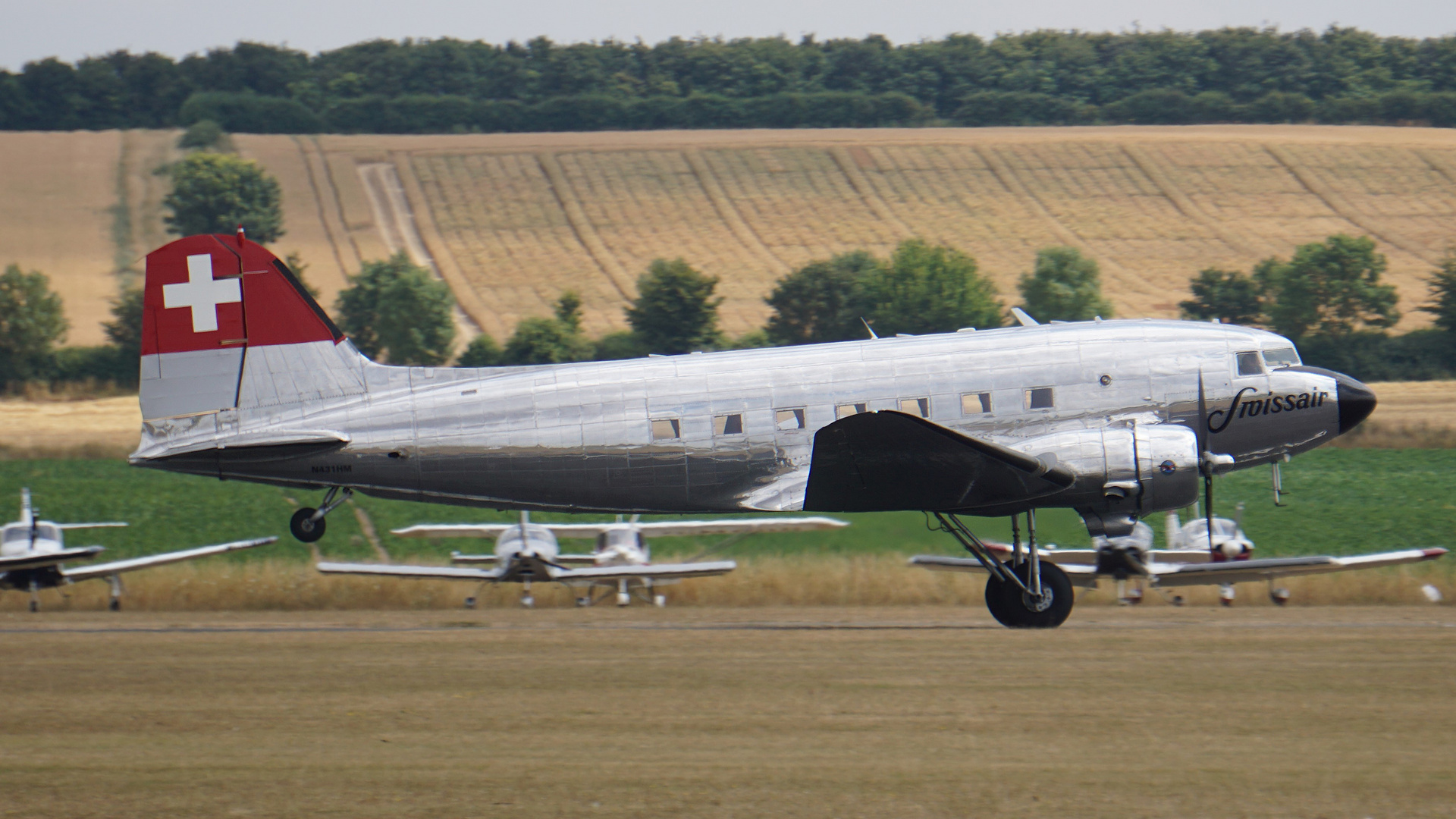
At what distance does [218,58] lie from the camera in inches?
5379

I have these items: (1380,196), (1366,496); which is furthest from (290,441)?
(1380,196)

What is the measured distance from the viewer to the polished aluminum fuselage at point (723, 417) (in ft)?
61.1

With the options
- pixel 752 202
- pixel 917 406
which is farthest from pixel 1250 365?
pixel 752 202

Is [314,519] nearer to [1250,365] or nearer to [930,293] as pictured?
[1250,365]

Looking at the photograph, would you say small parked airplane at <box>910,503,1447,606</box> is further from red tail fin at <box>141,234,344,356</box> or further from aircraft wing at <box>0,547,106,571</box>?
aircraft wing at <box>0,547,106,571</box>

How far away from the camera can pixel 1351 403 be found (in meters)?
19.2

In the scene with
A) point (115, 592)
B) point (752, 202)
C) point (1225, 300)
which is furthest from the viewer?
point (752, 202)

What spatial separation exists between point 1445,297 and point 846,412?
60.1 metres

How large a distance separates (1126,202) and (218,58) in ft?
305

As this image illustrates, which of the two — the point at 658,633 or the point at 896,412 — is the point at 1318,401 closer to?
the point at 896,412

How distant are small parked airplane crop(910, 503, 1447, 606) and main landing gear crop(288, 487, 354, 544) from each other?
974cm

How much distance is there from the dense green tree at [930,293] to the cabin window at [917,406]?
178 ft

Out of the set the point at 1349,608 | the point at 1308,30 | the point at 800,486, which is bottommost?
the point at 1349,608

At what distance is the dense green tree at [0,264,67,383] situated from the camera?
7212cm
